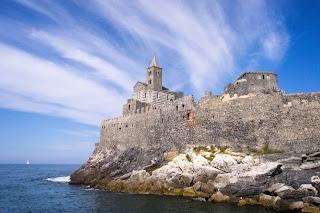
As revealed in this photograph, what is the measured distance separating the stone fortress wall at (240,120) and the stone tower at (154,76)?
11425 mm

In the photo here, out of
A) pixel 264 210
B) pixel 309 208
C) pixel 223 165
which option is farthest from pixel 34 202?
pixel 309 208

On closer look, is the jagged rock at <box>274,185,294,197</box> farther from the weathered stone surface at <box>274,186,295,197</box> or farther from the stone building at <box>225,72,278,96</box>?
the stone building at <box>225,72,278,96</box>

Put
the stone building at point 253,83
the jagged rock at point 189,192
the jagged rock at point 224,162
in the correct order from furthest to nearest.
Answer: the stone building at point 253,83 < the jagged rock at point 189,192 < the jagged rock at point 224,162

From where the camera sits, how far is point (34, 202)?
36.4m

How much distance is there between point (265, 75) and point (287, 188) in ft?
49.0

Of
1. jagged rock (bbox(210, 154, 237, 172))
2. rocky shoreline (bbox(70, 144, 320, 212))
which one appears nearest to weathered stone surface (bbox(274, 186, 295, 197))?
rocky shoreline (bbox(70, 144, 320, 212))

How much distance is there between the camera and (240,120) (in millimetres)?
37750

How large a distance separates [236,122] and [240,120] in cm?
52

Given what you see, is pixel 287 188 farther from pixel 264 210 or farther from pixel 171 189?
pixel 171 189

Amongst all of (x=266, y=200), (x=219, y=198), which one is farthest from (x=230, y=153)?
(x=266, y=200)

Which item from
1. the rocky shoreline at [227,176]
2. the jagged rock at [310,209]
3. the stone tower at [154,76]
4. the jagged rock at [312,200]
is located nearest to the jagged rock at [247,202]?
the rocky shoreline at [227,176]

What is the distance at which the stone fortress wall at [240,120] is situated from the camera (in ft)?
110

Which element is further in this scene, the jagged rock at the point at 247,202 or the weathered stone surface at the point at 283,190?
the jagged rock at the point at 247,202

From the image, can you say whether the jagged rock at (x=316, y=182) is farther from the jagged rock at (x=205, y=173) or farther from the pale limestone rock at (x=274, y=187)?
the jagged rock at (x=205, y=173)
